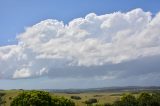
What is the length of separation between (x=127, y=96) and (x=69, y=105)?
166ft

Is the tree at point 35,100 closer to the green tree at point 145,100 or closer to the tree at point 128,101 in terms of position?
the tree at point 128,101

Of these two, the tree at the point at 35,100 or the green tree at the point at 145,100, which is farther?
the green tree at the point at 145,100

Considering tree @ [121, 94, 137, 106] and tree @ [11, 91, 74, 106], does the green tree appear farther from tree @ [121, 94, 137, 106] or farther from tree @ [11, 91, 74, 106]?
tree @ [11, 91, 74, 106]

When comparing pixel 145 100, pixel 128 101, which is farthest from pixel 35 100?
pixel 145 100

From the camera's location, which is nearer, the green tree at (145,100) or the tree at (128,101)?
the green tree at (145,100)

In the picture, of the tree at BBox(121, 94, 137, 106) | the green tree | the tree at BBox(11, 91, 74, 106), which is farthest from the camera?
the tree at BBox(121, 94, 137, 106)

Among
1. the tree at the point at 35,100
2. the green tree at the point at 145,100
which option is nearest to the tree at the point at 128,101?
the green tree at the point at 145,100

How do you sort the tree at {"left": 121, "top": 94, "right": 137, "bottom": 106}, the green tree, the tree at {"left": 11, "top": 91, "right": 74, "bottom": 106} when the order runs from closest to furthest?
the tree at {"left": 11, "top": 91, "right": 74, "bottom": 106}
the green tree
the tree at {"left": 121, "top": 94, "right": 137, "bottom": 106}

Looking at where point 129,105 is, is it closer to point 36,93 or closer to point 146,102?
point 146,102

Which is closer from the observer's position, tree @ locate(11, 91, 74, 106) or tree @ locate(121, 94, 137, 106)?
tree @ locate(11, 91, 74, 106)

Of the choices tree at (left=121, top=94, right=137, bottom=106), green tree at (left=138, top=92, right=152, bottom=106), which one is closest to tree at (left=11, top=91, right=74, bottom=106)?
tree at (left=121, top=94, right=137, bottom=106)

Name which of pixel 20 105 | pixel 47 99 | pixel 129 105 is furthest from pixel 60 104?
pixel 129 105

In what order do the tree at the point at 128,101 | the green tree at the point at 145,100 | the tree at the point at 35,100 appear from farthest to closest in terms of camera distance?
the tree at the point at 128,101 → the green tree at the point at 145,100 → the tree at the point at 35,100

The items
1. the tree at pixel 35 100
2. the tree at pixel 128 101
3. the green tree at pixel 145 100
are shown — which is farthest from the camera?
the tree at pixel 128 101
